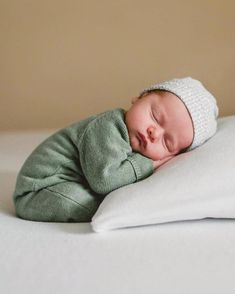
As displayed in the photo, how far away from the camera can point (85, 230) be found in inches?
31.2

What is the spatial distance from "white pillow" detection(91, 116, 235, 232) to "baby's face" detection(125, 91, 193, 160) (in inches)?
4.7

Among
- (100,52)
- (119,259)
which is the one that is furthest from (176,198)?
(100,52)

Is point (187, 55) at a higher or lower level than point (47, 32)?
lower

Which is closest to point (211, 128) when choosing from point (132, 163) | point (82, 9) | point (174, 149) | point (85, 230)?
point (174, 149)

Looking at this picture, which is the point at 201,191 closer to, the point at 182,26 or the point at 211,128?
the point at 211,128

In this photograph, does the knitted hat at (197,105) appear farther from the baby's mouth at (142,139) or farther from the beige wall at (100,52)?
the beige wall at (100,52)

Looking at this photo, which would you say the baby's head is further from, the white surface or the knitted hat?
the white surface

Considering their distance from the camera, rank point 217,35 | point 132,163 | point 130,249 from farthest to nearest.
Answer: point 217,35 < point 132,163 < point 130,249

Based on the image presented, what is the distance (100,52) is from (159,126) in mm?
1024

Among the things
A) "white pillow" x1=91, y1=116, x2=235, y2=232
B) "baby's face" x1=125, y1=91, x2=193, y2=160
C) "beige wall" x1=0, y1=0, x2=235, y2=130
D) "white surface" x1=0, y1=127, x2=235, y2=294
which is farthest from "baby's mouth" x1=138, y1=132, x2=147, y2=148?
"beige wall" x1=0, y1=0, x2=235, y2=130

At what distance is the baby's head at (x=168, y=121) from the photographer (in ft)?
3.09

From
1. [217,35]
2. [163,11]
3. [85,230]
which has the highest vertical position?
[163,11]

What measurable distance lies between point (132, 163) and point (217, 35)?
1102mm

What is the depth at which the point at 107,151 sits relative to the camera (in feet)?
2.89
